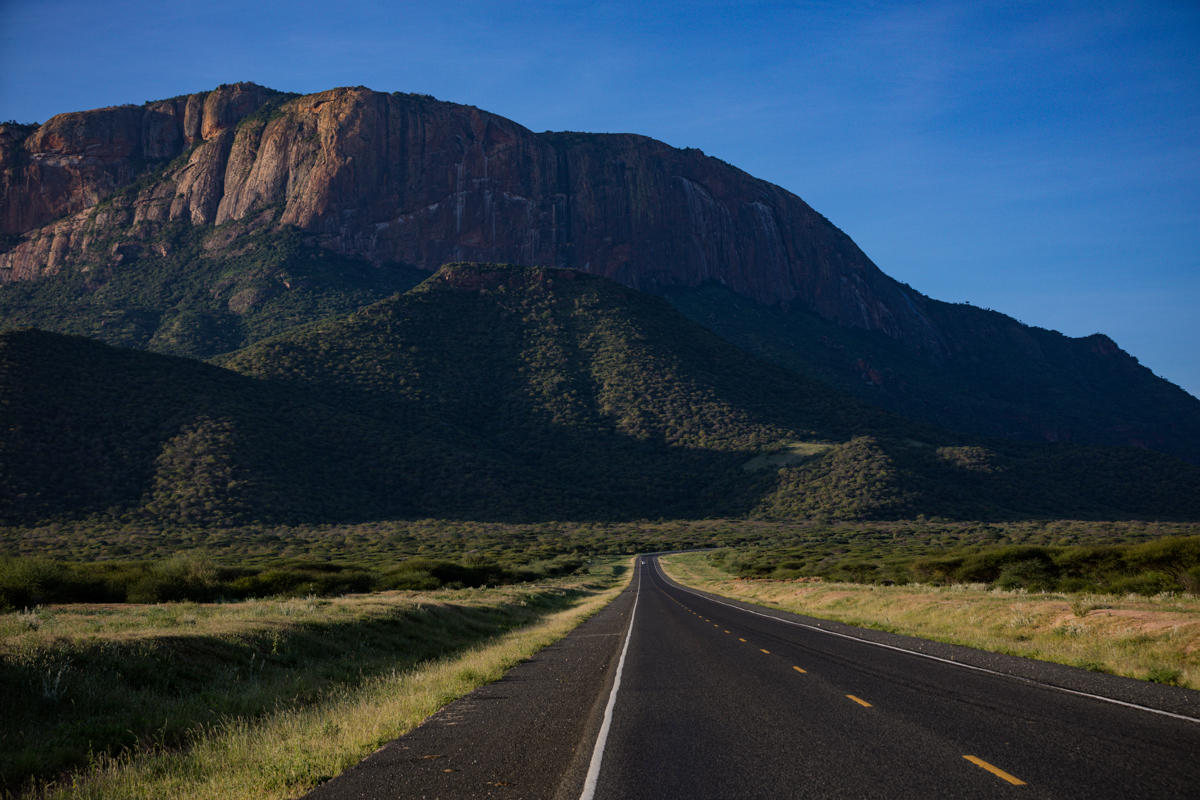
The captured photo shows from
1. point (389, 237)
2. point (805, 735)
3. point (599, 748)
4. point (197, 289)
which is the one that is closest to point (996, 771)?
point (805, 735)

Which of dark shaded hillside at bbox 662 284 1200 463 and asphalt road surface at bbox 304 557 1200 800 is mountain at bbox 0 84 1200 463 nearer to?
dark shaded hillside at bbox 662 284 1200 463

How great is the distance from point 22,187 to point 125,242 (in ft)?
153

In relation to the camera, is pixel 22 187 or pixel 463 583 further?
pixel 22 187

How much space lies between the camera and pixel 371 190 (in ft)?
510

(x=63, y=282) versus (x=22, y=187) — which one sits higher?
(x=22, y=187)

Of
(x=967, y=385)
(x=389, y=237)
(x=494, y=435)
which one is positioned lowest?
(x=494, y=435)

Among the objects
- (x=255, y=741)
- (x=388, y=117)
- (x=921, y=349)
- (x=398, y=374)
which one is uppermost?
(x=388, y=117)

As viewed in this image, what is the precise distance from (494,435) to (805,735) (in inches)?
3541

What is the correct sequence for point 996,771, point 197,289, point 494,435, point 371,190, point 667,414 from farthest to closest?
1. point 371,190
2. point 197,289
3. point 667,414
4. point 494,435
5. point 996,771

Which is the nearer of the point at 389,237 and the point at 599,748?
the point at 599,748

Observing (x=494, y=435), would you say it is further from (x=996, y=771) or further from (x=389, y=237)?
(x=996, y=771)

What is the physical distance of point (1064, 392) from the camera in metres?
179

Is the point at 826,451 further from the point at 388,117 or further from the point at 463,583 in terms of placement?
the point at 388,117

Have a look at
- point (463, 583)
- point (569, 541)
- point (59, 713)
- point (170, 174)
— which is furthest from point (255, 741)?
point (170, 174)
